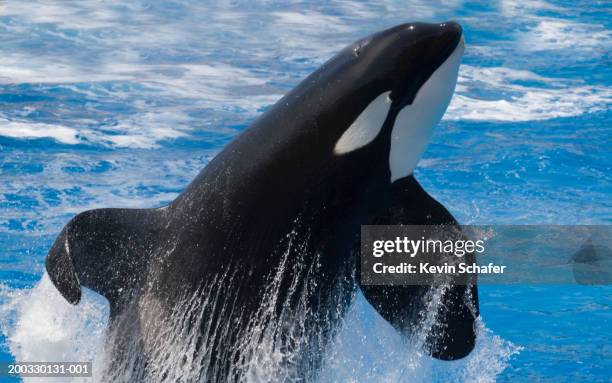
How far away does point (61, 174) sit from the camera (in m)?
12.3

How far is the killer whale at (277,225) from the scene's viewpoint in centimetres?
547

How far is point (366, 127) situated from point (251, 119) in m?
9.42

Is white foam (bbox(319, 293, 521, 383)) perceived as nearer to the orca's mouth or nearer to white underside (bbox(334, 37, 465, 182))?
white underside (bbox(334, 37, 465, 182))

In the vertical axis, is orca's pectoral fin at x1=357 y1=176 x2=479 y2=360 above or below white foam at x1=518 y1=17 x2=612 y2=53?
above

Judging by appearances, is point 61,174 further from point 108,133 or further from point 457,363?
point 457,363

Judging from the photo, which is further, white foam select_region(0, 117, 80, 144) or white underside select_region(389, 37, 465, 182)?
white foam select_region(0, 117, 80, 144)

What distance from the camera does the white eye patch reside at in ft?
17.8

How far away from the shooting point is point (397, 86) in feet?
18.0

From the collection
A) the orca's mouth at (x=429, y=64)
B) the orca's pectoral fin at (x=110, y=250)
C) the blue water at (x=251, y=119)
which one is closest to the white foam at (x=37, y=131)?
the blue water at (x=251, y=119)

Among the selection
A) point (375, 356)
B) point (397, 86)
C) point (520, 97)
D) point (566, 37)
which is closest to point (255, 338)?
point (375, 356)

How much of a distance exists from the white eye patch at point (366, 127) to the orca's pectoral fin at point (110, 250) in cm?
126

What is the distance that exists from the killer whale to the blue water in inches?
34.8

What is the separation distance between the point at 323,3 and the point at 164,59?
675 cm

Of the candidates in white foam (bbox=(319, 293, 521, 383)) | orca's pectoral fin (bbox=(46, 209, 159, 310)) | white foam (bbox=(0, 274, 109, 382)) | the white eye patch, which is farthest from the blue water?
the white eye patch
